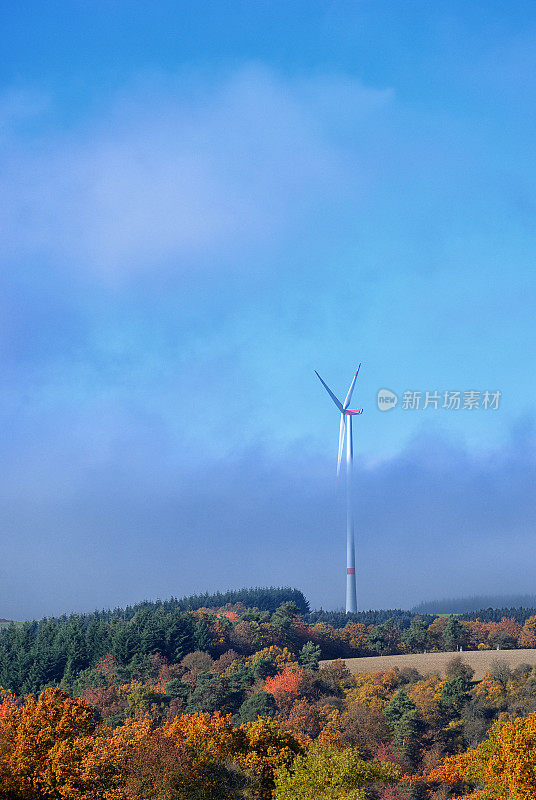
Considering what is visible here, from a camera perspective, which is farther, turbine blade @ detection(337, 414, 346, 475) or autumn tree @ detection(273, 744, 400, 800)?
turbine blade @ detection(337, 414, 346, 475)

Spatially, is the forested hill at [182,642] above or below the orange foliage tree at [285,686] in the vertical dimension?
above

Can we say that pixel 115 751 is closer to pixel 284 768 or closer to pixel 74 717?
pixel 74 717

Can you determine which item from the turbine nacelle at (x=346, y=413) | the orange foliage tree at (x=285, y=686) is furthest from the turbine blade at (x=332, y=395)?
the orange foliage tree at (x=285, y=686)

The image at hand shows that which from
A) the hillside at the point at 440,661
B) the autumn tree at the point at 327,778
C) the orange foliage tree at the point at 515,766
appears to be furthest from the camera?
the hillside at the point at 440,661

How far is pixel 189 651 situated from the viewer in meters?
152

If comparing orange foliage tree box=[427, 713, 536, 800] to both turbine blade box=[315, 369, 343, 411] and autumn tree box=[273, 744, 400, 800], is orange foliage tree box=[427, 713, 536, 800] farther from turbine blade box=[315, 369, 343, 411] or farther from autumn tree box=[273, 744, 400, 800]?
turbine blade box=[315, 369, 343, 411]

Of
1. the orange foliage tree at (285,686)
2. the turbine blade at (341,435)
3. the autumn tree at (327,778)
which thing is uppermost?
the turbine blade at (341,435)

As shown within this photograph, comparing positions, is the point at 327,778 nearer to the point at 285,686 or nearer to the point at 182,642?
the point at 285,686

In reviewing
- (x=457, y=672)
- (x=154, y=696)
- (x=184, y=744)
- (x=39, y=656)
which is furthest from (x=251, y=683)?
(x=184, y=744)

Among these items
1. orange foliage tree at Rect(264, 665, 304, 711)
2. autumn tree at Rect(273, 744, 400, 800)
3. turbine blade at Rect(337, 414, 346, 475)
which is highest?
turbine blade at Rect(337, 414, 346, 475)

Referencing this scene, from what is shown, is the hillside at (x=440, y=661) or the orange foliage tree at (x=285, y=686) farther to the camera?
the hillside at (x=440, y=661)

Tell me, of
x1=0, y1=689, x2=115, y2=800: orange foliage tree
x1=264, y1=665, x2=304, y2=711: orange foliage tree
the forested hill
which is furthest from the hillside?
x1=0, y1=689, x2=115, y2=800: orange foliage tree

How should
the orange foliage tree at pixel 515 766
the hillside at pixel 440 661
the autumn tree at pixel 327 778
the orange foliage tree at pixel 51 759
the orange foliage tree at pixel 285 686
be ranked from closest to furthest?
the orange foliage tree at pixel 51 759
the autumn tree at pixel 327 778
the orange foliage tree at pixel 515 766
the orange foliage tree at pixel 285 686
the hillside at pixel 440 661

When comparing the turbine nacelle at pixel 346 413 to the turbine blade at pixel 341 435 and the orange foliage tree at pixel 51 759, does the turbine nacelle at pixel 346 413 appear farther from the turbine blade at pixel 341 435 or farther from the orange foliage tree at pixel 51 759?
the orange foliage tree at pixel 51 759
